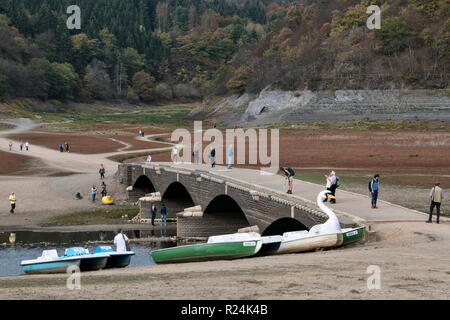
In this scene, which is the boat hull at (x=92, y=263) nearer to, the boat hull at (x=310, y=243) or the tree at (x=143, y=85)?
the boat hull at (x=310, y=243)

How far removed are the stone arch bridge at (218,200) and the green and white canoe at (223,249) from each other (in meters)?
3.24

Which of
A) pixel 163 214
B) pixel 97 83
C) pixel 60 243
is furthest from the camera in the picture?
pixel 97 83

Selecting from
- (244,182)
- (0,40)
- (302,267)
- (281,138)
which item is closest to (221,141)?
(281,138)

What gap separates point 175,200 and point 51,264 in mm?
22024

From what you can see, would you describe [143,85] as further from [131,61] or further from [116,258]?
[116,258]

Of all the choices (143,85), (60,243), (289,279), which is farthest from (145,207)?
(143,85)

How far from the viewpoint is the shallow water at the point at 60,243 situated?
88.3 feet

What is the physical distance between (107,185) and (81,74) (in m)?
135

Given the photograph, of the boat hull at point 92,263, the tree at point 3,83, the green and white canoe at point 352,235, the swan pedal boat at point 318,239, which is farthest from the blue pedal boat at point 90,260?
the tree at point 3,83

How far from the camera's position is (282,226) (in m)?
25.3

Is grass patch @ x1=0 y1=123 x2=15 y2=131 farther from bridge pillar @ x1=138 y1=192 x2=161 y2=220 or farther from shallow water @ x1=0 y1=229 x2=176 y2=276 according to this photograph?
shallow water @ x1=0 y1=229 x2=176 y2=276

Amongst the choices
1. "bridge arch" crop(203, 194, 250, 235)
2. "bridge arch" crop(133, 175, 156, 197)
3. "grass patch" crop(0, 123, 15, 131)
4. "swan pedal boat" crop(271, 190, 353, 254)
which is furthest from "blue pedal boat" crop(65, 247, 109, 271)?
"grass patch" crop(0, 123, 15, 131)

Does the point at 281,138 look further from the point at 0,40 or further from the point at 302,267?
the point at 0,40

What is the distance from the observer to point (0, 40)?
147m
